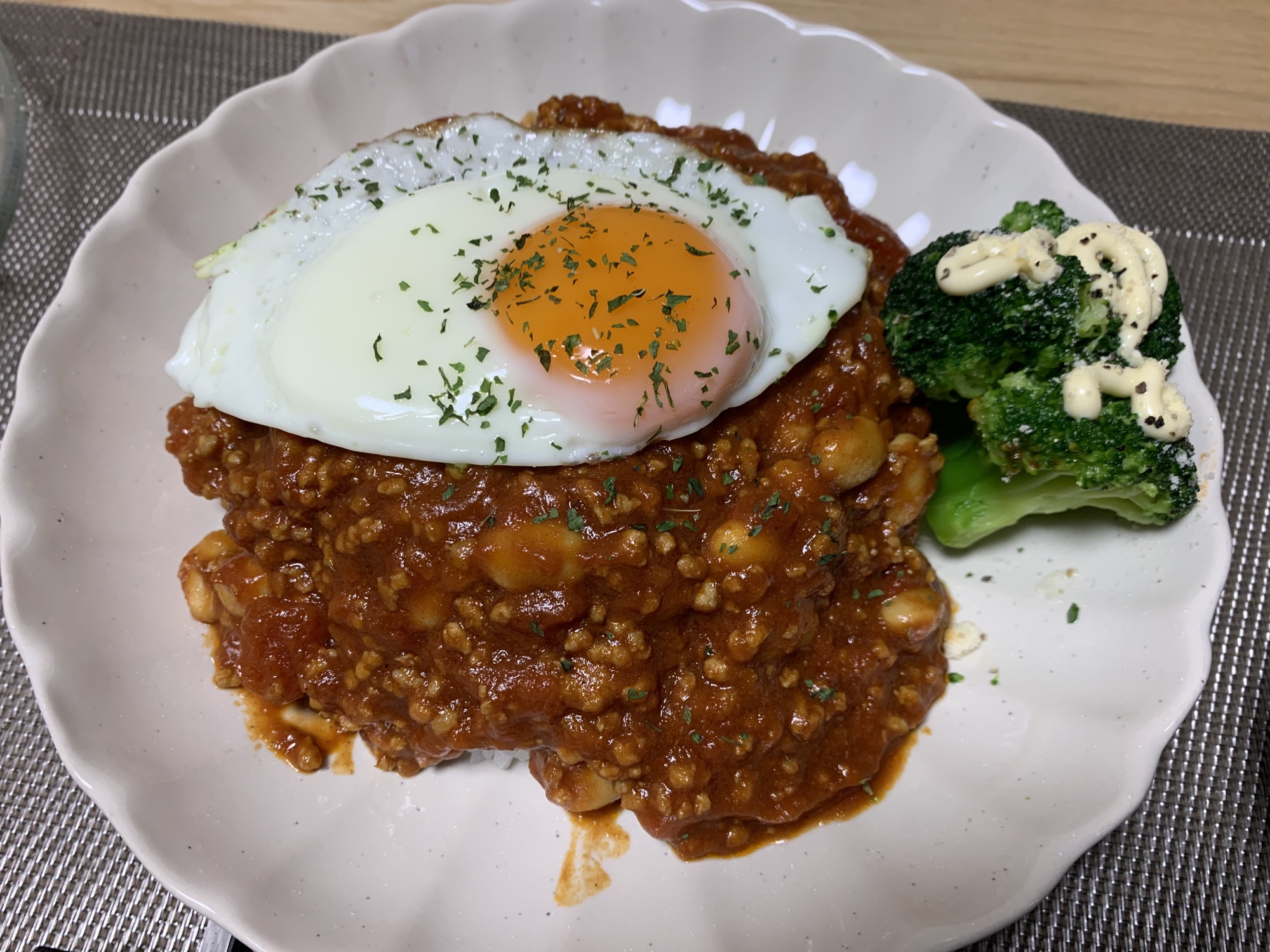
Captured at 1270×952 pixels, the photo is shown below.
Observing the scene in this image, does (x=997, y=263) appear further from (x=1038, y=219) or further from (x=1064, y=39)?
(x=1064, y=39)

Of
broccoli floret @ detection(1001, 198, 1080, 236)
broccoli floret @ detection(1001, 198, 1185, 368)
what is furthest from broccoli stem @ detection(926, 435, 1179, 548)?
broccoli floret @ detection(1001, 198, 1080, 236)

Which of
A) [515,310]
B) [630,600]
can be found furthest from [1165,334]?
[515,310]

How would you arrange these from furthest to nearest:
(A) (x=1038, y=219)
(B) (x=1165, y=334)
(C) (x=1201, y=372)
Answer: (C) (x=1201, y=372)
(A) (x=1038, y=219)
(B) (x=1165, y=334)

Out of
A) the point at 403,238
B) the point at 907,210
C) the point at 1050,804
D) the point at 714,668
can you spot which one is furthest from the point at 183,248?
the point at 1050,804

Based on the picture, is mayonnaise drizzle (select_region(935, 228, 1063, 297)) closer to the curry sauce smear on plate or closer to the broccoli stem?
the curry sauce smear on plate

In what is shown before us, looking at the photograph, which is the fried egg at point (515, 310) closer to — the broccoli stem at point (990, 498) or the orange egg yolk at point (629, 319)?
the orange egg yolk at point (629, 319)

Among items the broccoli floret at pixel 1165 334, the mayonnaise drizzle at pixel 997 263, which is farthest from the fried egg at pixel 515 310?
the broccoli floret at pixel 1165 334
